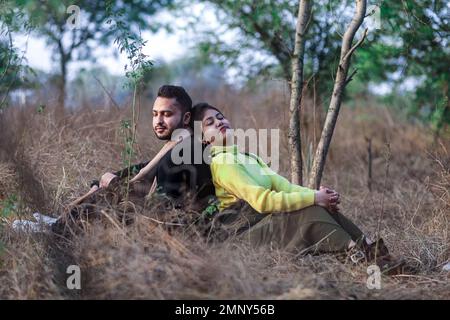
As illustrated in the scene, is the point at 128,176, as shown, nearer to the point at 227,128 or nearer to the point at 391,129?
the point at 227,128

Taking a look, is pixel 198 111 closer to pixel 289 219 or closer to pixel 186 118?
pixel 186 118

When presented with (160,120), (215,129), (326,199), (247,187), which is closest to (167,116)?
(160,120)

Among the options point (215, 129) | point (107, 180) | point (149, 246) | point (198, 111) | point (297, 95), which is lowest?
point (149, 246)

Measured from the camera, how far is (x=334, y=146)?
28.2 feet

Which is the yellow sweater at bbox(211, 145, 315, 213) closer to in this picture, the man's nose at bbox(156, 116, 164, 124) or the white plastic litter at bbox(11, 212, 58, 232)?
the man's nose at bbox(156, 116, 164, 124)

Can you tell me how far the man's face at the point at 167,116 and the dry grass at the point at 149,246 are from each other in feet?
Result: 1.87

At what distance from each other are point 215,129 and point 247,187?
1.40ft

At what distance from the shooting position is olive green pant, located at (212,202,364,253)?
12.7 feet

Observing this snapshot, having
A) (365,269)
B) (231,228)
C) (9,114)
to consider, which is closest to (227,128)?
(231,228)

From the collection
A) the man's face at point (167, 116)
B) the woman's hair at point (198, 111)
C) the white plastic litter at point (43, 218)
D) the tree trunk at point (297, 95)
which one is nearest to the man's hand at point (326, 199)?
the woman's hair at point (198, 111)

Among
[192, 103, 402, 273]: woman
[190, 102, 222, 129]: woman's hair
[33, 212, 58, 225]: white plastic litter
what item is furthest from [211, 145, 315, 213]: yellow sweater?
[33, 212, 58, 225]: white plastic litter

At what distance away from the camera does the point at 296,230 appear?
390 cm

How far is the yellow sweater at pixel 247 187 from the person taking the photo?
3.85 m
